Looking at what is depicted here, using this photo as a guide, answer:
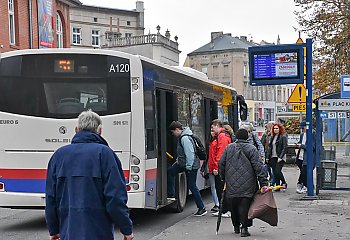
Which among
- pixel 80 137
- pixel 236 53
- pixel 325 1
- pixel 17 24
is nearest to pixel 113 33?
pixel 236 53

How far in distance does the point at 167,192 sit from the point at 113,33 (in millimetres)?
56333

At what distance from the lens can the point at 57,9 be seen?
36250 millimetres

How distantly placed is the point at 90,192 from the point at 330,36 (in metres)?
22.9

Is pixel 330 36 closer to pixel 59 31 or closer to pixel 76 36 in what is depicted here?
pixel 59 31

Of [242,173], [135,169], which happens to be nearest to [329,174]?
[242,173]

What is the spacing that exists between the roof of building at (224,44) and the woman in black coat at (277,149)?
250 ft

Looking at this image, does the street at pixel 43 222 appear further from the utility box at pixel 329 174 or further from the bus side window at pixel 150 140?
the utility box at pixel 329 174

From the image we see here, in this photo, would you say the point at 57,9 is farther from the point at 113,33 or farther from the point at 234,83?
the point at 234,83

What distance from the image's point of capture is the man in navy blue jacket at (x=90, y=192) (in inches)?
195

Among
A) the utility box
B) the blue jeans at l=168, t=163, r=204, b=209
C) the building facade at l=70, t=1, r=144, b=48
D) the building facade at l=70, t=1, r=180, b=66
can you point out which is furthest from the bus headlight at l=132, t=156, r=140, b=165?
the building facade at l=70, t=1, r=144, b=48

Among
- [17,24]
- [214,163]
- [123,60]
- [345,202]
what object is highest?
[17,24]

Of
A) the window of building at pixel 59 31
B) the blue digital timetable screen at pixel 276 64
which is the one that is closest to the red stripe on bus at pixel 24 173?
the blue digital timetable screen at pixel 276 64

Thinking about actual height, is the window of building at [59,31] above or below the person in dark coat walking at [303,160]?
above

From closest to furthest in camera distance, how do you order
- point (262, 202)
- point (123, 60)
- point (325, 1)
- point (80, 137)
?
point (80, 137) < point (262, 202) < point (123, 60) < point (325, 1)
